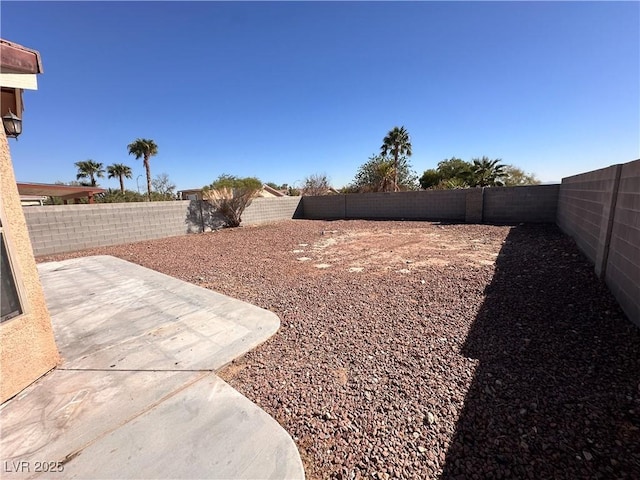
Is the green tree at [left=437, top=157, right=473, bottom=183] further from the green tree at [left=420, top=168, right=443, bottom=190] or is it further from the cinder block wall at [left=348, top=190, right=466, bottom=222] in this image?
the cinder block wall at [left=348, top=190, right=466, bottom=222]

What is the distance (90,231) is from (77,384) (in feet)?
31.1

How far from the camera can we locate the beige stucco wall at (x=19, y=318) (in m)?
2.14

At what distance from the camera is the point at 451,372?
2.41 meters

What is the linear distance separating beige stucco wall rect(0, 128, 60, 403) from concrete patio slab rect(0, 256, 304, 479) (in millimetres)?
157

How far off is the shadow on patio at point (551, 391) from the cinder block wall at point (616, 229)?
0.24 m

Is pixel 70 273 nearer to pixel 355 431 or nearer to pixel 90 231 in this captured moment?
pixel 90 231

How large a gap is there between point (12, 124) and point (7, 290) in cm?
301

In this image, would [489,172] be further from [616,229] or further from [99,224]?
[99,224]

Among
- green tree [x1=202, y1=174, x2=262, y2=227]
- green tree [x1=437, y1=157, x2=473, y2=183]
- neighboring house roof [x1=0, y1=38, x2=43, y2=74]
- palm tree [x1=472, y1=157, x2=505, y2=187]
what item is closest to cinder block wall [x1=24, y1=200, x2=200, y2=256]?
green tree [x1=202, y1=174, x2=262, y2=227]

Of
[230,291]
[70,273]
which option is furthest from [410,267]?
[70,273]

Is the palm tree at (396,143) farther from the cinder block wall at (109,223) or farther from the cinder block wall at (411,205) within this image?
the cinder block wall at (109,223)

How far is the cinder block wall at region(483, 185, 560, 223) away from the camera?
35.4ft

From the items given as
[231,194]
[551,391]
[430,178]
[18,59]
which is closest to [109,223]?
[231,194]

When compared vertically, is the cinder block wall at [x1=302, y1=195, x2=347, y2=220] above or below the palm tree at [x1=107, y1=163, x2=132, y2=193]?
below
